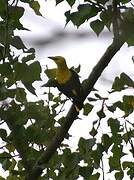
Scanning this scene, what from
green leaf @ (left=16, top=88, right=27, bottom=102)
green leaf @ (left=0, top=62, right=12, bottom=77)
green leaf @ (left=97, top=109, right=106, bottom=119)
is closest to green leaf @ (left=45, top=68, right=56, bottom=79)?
green leaf @ (left=16, top=88, right=27, bottom=102)

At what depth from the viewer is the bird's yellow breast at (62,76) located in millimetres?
1974

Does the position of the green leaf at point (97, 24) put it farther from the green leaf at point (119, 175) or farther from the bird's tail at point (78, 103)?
the green leaf at point (119, 175)

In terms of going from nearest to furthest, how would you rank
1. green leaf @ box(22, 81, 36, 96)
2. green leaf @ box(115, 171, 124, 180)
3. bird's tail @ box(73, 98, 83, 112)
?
green leaf @ box(22, 81, 36, 96)
bird's tail @ box(73, 98, 83, 112)
green leaf @ box(115, 171, 124, 180)

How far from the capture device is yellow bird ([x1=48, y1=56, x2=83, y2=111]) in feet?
5.79

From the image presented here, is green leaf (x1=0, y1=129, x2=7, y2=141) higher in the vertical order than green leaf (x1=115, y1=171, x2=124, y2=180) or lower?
higher

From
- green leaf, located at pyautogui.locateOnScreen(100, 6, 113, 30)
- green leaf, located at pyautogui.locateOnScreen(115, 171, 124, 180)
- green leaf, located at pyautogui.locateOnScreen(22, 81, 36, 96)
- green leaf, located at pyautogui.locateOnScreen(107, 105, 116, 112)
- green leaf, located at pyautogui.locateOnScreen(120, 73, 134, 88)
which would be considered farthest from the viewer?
green leaf, located at pyautogui.locateOnScreen(115, 171, 124, 180)

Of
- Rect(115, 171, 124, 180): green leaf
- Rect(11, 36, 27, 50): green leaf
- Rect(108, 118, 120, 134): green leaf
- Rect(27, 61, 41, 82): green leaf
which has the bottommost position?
Rect(115, 171, 124, 180): green leaf

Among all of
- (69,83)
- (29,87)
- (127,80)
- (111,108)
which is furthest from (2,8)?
(69,83)

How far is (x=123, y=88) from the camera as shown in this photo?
1.49m

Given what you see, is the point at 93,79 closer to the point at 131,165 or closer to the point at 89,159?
the point at 89,159

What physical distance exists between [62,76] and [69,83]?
0.17 ft

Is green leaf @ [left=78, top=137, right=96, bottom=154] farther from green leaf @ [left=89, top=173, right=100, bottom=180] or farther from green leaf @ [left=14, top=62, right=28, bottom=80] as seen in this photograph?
green leaf @ [left=14, top=62, right=28, bottom=80]

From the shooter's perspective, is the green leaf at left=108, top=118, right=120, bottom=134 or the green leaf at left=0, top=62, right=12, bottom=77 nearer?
the green leaf at left=0, top=62, right=12, bottom=77

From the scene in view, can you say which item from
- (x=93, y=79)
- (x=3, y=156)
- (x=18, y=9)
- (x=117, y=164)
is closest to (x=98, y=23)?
(x=18, y=9)
